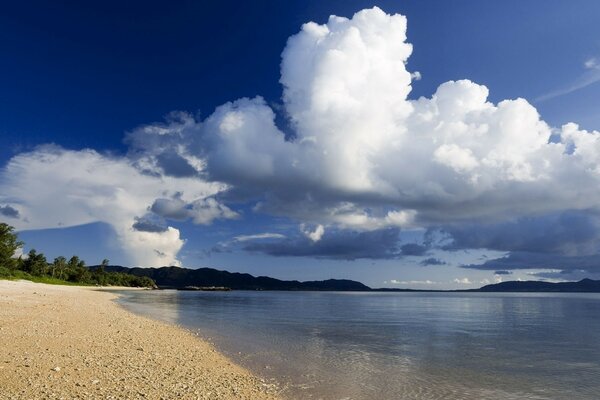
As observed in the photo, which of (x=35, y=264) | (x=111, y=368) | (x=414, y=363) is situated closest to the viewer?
(x=111, y=368)

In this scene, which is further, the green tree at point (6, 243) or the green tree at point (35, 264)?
the green tree at point (35, 264)

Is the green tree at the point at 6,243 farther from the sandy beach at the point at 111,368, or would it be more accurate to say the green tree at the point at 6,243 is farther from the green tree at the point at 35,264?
the sandy beach at the point at 111,368

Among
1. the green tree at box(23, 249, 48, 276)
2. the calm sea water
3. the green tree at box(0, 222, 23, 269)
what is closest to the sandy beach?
the calm sea water

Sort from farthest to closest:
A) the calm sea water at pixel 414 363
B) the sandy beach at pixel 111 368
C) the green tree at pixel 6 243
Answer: the green tree at pixel 6 243 < the calm sea water at pixel 414 363 < the sandy beach at pixel 111 368

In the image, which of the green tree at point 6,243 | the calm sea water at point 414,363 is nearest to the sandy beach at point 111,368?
the calm sea water at point 414,363

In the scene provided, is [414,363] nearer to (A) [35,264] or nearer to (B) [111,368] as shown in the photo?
(B) [111,368]

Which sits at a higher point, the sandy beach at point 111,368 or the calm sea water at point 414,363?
the sandy beach at point 111,368

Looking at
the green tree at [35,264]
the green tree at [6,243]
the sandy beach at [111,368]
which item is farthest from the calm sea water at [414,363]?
the green tree at [35,264]

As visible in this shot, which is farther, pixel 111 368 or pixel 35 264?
pixel 35 264

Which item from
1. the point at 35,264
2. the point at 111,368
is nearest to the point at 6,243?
the point at 35,264

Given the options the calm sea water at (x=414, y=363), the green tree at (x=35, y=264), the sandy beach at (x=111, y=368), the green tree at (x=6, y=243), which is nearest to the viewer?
the sandy beach at (x=111, y=368)

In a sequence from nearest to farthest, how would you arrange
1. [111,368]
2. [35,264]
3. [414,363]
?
[111,368], [414,363], [35,264]

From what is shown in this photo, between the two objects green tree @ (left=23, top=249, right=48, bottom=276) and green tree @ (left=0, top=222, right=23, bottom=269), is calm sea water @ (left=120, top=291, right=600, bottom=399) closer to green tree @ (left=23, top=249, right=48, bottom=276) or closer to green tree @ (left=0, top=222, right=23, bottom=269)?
green tree @ (left=0, top=222, right=23, bottom=269)

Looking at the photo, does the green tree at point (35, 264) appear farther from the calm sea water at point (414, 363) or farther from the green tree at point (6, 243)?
the calm sea water at point (414, 363)
